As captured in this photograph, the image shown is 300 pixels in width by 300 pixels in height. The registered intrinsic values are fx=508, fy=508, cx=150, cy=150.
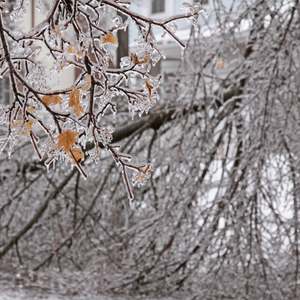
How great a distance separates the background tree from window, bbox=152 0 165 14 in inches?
208

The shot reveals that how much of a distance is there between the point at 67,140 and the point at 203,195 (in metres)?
2.09

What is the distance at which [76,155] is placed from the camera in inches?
33.3

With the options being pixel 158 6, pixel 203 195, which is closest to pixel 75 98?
pixel 203 195

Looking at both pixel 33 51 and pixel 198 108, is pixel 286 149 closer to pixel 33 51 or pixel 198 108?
pixel 198 108

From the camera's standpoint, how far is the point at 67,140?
82cm

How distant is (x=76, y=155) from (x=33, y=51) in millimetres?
228

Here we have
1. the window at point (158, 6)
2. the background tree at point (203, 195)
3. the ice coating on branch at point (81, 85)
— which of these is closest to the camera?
the ice coating on branch at point (81, 85)

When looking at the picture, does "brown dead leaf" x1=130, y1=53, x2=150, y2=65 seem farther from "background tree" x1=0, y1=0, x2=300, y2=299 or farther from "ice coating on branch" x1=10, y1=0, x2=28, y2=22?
"background tree" x1=0, y1=0, x2=300, y2=299

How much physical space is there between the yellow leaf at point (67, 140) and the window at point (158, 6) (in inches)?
317

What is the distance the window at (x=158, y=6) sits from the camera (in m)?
8.53

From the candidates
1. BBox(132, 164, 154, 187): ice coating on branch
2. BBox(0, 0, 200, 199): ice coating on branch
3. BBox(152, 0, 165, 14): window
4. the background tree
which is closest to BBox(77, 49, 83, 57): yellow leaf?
BBox(0, 0, 200, 199): ice coating on branch

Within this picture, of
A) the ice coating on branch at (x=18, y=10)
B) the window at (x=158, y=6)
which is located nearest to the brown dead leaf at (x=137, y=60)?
the ice coating on branch at (x=18, y=10)

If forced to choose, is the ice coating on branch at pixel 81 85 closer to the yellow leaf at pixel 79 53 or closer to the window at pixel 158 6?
the yellow leaf at pixel 79 53

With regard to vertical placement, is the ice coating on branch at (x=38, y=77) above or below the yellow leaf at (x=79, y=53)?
below
